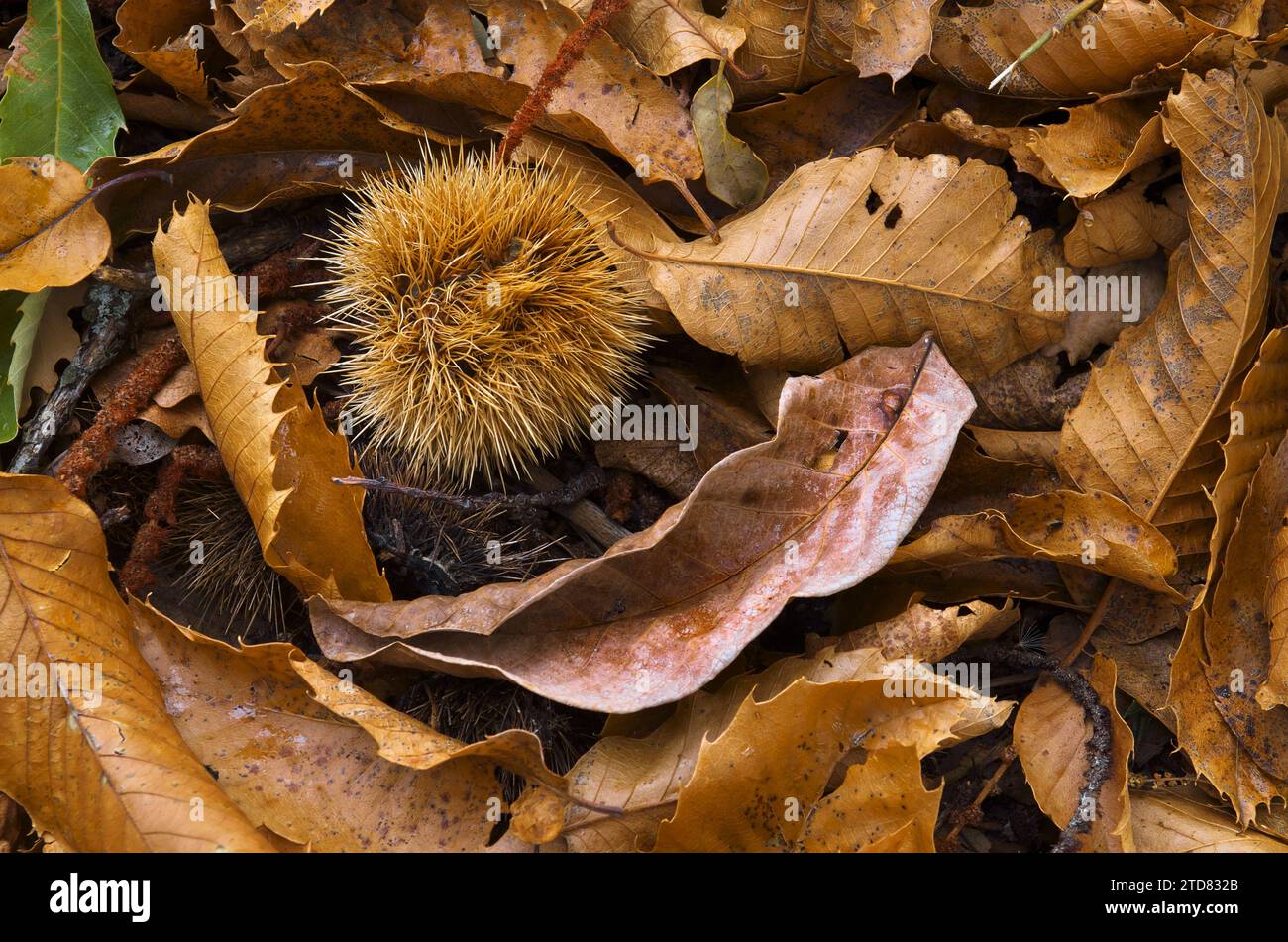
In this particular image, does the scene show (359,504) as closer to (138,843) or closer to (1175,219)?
Result: (138,843)

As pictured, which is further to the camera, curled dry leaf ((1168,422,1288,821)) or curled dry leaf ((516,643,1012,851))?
curled dry leaf ((1168,422,1288,821))

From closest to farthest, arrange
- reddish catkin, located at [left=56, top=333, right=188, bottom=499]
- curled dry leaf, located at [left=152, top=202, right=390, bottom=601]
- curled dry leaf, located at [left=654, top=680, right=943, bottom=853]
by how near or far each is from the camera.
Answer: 1. curled dry leaf, located at [left=654, top=680, right=943, bottom=853]
2. curled dry leaf, located at [left=152, top=202, right=390, bottom=601]
3. reddish catkin, located at [left=56, top=333, right=188, bottom=499]

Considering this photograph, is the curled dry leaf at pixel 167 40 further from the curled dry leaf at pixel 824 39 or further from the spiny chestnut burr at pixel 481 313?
the curled dry leaf at pixel 824 39

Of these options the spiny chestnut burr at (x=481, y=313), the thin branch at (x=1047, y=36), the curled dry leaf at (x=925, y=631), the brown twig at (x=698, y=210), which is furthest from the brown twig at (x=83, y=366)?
the thin branch at (x=1047, y=36)

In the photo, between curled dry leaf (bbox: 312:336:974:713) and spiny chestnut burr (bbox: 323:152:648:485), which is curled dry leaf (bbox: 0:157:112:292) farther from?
curled dry leaf (bbox: 312:336:974:713)

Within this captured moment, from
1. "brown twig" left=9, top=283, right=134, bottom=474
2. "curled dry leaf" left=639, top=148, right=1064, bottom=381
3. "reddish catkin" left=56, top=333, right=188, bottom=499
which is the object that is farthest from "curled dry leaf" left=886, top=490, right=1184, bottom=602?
"brown twig" left=9, top=283, right=134, bottom=474

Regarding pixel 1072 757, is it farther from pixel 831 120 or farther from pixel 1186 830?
pixel 831 120
